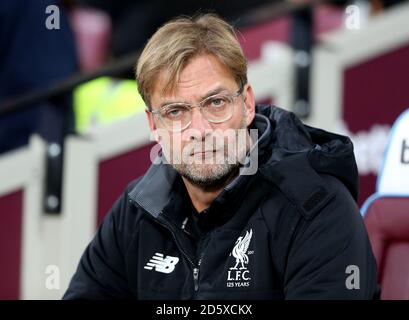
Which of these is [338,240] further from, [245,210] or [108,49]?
[108,49]

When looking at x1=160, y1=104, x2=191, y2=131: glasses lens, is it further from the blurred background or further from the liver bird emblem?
the blurred background

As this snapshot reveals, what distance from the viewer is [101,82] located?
516 centimetres

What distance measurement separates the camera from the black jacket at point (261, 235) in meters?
2.47

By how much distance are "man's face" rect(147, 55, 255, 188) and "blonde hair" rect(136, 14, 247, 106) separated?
0.06 ft

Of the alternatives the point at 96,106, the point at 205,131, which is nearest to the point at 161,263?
the point at 205,131

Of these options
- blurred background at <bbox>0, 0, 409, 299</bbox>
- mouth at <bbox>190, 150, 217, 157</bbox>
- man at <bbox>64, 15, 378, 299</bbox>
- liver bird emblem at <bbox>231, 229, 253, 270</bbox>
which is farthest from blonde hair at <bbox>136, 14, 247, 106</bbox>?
blurred background at <bbox>0, 0, 409, 299</bbox>

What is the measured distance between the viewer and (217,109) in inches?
105

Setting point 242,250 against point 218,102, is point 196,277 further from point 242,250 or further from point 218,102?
point 218,102

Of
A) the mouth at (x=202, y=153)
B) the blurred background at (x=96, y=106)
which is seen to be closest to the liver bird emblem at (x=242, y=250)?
the mouth at (x=202, y=153)

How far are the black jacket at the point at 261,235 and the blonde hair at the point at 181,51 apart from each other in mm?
231

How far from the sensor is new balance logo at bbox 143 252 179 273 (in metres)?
2.72

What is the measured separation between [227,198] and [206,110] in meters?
0.25
